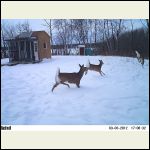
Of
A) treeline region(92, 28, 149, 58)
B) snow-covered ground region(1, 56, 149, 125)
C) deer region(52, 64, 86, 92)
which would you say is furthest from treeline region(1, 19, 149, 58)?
deer region(52, 64, 86, 92)

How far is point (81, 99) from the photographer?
11.8ft

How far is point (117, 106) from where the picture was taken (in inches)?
131

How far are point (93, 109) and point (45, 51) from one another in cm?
713

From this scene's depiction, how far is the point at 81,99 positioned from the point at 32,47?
22.1 feet

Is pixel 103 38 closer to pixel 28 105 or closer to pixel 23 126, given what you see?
pixel 28 105

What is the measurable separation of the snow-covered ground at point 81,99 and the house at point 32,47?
4.22 m

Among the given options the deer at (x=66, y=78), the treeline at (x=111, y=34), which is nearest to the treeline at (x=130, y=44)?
the treeline at (x=111, y=34)

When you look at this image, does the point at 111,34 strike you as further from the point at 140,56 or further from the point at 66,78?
the point at 66,78

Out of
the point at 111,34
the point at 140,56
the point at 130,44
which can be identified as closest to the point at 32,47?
the point at 111,34

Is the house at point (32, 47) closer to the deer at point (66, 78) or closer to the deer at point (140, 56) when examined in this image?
the deer at point (66, 78)

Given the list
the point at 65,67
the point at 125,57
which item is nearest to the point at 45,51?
the point at 65,67

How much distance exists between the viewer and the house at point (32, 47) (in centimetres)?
898

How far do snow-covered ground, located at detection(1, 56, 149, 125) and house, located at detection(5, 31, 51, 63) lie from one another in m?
4.22

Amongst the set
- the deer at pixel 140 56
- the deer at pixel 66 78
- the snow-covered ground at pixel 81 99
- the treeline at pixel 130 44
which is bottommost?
the snow-covered ground at pixel 81 99
